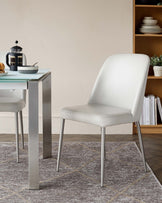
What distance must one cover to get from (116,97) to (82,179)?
654 millimetres

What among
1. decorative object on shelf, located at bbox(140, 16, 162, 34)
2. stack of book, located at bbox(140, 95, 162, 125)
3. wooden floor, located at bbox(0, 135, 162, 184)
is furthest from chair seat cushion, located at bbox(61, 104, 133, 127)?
decorative object on shelf, located at bbox(140, 16, 162, 34)

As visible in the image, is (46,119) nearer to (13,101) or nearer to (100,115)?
(13,101)

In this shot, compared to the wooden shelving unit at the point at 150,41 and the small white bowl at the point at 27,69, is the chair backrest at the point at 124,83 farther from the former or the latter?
the wooden shelving unit at the point at 150,41

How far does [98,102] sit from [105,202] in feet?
3.01

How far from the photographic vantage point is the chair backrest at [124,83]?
266 cm

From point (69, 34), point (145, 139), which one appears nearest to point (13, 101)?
point (69, 34)

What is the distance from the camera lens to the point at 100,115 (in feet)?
8.17

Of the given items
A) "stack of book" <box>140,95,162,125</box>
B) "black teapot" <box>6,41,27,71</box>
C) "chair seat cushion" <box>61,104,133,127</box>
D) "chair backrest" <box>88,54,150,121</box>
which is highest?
"black teapot" <box>6,41,27,71</box>

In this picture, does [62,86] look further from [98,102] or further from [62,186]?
[62,186]

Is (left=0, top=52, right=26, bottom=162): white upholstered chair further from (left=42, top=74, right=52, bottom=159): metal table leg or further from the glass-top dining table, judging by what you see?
the glass-top dining table

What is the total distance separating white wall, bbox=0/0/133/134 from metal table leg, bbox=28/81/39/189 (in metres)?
1.77

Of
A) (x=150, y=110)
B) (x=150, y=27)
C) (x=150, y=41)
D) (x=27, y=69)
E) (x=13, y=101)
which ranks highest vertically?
(x=150, y=27)

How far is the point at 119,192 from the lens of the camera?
2.39 metres

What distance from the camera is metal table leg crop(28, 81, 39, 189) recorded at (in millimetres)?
2330
